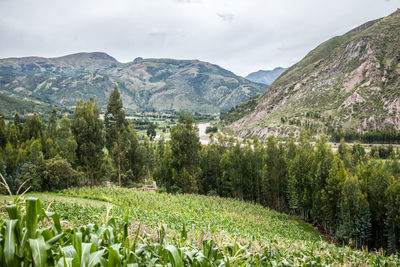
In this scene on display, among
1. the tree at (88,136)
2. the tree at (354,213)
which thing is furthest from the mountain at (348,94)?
the tree at (88,136)

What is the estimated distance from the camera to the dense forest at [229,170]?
22531 millimetres

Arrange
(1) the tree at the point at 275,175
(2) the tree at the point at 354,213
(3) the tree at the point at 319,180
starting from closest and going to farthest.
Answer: (2) the tree at the point at 354,213, (3) the tree at the point at 319,180, (1) the tree at the point at 275,175

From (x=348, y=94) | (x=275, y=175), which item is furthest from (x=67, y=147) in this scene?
(x=348, y=94)

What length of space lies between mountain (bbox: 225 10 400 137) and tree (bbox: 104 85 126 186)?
83.5m

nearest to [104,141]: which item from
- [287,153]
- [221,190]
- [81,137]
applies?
[81,137]

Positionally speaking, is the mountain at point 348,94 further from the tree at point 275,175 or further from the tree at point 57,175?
the tree at point 57,175

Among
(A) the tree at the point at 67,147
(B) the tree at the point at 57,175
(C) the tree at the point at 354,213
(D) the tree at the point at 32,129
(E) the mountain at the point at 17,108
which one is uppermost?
(E) the mountain at the point at 17,108

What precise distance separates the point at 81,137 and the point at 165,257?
2621 cm

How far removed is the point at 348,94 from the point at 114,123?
112539mm

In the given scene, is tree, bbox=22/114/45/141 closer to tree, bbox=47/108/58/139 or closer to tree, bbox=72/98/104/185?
tree, bbox=47/108/58/139

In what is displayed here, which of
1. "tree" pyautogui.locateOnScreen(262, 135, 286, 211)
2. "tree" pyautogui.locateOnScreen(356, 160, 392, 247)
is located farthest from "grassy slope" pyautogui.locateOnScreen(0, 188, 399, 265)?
"tree" pyautogui.locateOnScreen(356, 160, 392, 247)

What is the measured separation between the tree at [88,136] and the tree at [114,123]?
1326 millimetres

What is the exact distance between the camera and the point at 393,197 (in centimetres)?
2141

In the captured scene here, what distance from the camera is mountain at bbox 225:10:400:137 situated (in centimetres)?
9219
